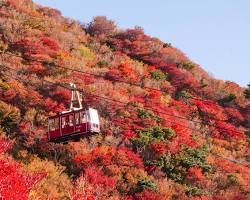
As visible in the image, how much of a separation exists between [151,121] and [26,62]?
1479cm

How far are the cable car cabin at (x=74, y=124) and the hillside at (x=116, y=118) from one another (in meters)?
2.82

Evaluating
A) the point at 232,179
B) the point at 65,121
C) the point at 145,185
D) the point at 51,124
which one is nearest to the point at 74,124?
the point at 65,121

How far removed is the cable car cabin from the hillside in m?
2.82

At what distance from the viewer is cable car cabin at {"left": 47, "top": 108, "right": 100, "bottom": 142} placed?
31.7m

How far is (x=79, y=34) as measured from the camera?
73750mm

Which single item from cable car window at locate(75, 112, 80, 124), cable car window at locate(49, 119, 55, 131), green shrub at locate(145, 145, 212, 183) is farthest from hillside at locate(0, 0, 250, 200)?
cable car window at locate(49, 119, 55, 131)

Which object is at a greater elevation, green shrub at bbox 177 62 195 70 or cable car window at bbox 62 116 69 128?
green shrub at bbox 177 62 195 70

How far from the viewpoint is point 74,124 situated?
105 ft

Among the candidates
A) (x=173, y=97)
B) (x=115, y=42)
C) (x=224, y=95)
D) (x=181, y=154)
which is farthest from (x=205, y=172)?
(x=115, y=42)

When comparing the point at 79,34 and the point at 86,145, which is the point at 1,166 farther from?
the point at 79,34

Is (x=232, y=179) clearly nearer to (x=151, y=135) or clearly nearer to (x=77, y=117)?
(x=151, y=135)

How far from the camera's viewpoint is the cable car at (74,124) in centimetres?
3170

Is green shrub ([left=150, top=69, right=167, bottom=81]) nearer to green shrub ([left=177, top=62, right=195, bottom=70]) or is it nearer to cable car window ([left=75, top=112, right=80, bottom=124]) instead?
green shrub ([left=177, top=62, right=195, bottom=70])

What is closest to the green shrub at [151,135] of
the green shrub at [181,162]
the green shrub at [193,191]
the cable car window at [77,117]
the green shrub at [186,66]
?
the green shrub at [181,162]
